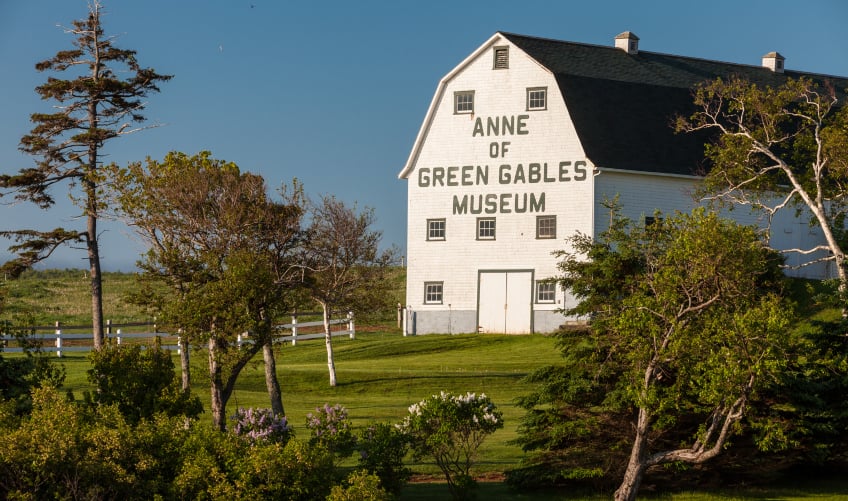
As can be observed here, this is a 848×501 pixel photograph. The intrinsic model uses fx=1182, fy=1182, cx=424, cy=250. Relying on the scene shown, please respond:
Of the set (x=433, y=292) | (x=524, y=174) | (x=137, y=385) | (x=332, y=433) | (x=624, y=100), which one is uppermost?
(x=624, y=100)

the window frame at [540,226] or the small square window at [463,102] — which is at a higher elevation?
the small square window at [463,102]

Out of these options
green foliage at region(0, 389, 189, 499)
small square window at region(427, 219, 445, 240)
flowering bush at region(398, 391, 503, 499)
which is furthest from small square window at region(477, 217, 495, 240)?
green foliage at region(0, 389, 189, 499)

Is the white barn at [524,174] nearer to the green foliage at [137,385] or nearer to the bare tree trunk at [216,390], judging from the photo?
the bare tree trunk at [216,390]

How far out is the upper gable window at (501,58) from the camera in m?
48.7

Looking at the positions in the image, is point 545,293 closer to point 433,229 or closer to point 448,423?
point 433,229

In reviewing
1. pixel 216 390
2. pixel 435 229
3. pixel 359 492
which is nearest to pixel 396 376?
pixel 435 229

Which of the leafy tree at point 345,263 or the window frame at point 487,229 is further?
the window frame at point 487,229

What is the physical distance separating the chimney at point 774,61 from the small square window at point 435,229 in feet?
59.6

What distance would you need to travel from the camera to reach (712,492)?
73.3 feet

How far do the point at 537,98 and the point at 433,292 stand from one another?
9201 millimetres

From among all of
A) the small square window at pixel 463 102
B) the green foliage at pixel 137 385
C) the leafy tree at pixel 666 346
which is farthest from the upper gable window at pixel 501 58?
the green foliage at pixel 137 385

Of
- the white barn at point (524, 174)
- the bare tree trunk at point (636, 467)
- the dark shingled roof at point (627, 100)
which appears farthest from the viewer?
the dark shingled roof at point (627, 100)

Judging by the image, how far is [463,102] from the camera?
49438 millimetres

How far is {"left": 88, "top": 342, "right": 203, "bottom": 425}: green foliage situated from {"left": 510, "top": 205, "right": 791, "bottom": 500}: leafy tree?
21.9 feet
